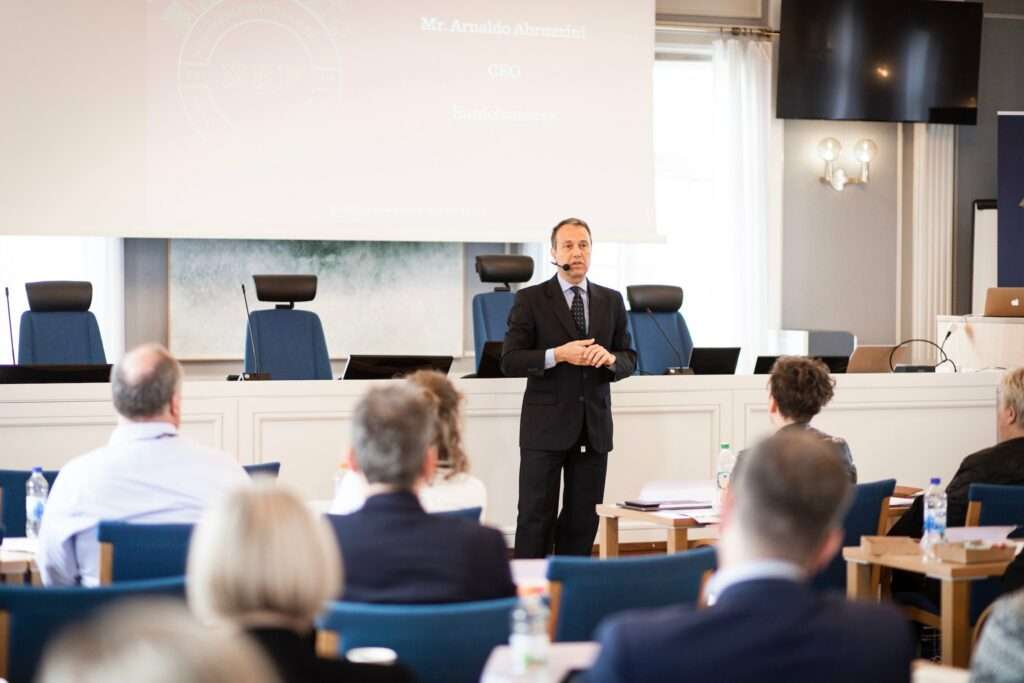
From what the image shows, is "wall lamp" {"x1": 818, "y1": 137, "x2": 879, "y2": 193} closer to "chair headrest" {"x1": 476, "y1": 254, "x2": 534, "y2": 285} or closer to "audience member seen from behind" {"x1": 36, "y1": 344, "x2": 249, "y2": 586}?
"chair headrest" {"x1": 476, "y1": 254, "x2": 534, "y2": 285}

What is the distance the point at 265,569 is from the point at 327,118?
274 inches

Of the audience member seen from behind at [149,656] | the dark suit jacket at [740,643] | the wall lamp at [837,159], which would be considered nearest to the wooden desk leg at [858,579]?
the dark suit jacket at [740,643]

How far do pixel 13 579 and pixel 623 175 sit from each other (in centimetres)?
571

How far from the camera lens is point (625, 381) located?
20.4 feet

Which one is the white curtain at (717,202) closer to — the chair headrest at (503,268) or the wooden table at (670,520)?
the chair headrest at (503,268)

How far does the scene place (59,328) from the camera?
22.7 feet

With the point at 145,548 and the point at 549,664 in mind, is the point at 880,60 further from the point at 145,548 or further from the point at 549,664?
the point at 549,664

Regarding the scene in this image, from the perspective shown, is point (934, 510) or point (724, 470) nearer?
point (934, 510)

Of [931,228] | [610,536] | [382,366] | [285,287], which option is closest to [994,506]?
[610,536]

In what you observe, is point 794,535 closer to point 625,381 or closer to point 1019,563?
point 1019,563

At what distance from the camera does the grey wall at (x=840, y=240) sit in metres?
10.2

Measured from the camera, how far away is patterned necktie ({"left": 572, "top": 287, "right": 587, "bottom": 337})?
17.9 feet

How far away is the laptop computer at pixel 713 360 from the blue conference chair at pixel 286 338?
6.29 feet

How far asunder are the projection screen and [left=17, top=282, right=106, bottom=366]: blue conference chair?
937 mm
